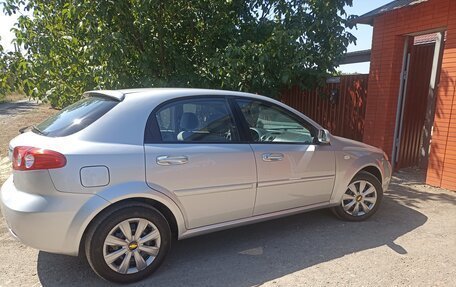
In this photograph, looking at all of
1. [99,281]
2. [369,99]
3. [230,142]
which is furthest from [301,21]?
[99,281]

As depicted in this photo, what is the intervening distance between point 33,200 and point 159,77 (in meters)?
4.69

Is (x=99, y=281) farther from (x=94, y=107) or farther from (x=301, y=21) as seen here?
(x=301, y=21)

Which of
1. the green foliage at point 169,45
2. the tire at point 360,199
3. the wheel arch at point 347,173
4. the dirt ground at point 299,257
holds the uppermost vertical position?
the green foliage at point 169,45

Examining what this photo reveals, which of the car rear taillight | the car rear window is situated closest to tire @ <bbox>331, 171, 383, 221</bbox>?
the car rear window

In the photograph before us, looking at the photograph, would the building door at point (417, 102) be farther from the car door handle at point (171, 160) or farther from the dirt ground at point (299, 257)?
the car door handle at point (171, 160)

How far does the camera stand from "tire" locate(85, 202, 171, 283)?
2822 millimetres

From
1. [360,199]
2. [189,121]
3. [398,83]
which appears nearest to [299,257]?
[360,199]

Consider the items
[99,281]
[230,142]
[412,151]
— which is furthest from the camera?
[412,151]

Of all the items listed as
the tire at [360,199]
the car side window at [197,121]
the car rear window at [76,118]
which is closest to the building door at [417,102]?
the tire at [360,199]

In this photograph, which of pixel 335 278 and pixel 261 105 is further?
pixel 261 105

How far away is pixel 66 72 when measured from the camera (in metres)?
6.71

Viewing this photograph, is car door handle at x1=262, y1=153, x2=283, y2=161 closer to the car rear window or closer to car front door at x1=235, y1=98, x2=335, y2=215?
car front door at x1=235, y1=98, x2=335, y2=215

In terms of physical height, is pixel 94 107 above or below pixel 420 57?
below

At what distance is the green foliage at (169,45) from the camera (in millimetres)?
6125
